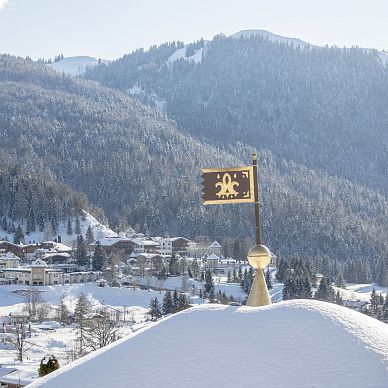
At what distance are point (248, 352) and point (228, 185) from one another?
3.13 meters

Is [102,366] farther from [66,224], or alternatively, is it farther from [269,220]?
[269,220]

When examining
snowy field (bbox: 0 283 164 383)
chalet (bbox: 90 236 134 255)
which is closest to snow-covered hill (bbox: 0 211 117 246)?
chalet (bbox: 90 236 134 255)

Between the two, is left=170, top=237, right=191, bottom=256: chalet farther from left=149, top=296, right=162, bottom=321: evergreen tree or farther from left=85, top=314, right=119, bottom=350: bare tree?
left=85, top=314, right=119, bottom=350: bare tree

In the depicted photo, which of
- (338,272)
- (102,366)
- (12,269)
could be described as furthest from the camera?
(338,272)

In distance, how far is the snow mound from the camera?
15.4 feet

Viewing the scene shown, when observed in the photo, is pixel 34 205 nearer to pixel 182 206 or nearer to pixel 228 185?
pixel 182 206

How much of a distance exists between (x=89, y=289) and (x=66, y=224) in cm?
3741

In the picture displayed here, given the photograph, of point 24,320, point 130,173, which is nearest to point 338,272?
point 24,320

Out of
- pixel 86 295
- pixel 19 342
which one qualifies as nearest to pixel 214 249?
pixel 86 295

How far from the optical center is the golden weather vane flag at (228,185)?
7660 mm

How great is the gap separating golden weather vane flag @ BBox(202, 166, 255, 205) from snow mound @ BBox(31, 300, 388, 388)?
2.41 m

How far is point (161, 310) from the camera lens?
6400 cm

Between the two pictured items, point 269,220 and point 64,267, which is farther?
point 269,220

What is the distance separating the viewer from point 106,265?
301 feet
